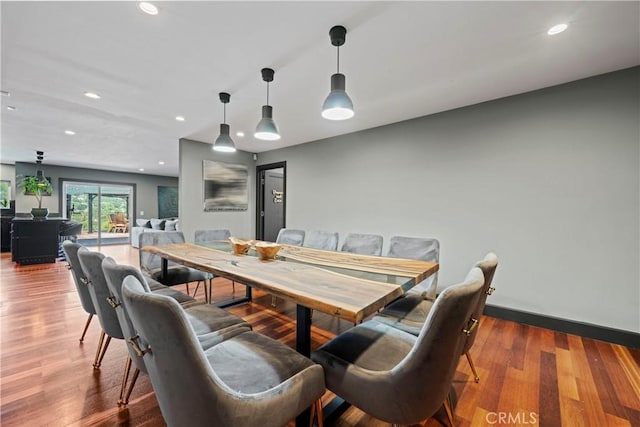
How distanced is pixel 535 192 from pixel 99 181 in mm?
10622

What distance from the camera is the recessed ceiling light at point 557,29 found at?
5.71 feet

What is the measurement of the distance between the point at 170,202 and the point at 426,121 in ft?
30.4

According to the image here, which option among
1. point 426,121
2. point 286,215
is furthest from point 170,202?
point 426,121

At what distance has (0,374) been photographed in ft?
5.82

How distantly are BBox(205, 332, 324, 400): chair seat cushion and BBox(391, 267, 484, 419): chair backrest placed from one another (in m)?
→ 0.37

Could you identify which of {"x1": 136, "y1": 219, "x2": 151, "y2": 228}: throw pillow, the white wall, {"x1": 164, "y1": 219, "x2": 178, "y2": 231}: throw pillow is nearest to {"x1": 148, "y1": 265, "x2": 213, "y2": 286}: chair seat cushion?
the white wall

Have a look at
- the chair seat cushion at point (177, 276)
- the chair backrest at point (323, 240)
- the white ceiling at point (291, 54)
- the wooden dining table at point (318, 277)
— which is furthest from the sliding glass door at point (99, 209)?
the chair backrest at point (323, 240)

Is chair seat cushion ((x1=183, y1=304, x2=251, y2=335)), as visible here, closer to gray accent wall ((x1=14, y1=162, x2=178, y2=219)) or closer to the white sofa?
the white sofa

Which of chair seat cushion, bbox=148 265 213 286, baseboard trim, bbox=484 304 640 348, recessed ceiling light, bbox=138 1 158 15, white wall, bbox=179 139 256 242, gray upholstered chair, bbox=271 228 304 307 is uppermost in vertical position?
recessed ceiling light, bbox=138 1 158 15

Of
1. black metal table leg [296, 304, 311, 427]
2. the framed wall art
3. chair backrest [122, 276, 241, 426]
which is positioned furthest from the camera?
A: the framed wall art

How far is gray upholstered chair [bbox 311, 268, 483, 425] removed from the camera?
89cm

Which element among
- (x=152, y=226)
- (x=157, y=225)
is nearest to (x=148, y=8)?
(x=157, y=225)

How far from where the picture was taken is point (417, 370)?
3.00 feet

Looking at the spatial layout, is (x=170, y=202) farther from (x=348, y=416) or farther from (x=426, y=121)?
(x=348, y=416)
